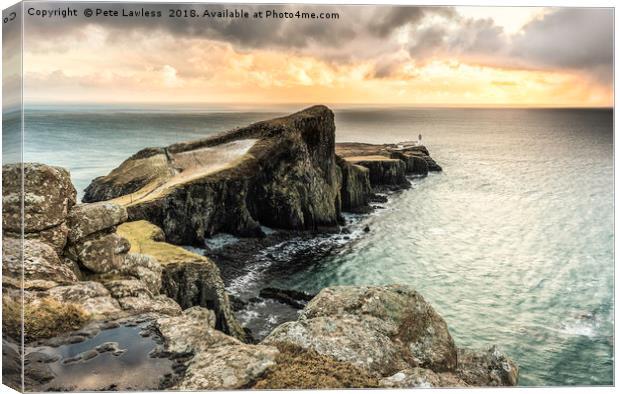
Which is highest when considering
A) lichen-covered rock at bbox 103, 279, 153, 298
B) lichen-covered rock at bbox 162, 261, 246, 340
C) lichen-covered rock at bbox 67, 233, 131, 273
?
lichen-covered rock at bbox 67, 233, 131, 273

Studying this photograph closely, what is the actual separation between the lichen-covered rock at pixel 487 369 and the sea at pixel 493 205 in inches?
90.2

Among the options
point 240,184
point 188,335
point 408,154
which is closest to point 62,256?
point 188,335

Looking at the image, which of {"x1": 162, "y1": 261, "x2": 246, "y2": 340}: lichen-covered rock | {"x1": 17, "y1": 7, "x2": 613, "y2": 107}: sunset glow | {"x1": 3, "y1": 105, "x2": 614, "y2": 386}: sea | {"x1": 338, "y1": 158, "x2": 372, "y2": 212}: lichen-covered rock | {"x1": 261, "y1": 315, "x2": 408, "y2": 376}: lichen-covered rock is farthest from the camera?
{"x1": 338, "y1": 158, "x2": 372, "y2": 212}: lichen-covered rock

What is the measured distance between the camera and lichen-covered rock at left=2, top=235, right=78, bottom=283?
12.6 meters

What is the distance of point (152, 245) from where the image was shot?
866 inches

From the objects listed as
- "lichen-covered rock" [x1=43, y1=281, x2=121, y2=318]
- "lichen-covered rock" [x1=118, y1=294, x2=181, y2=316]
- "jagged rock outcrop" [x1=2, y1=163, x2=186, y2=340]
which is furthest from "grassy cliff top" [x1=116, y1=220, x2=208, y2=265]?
"lichen-covered rock" [x1=43, y1=281, x2=121, y2=318]

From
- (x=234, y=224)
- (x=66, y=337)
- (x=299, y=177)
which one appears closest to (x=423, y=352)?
(x=66, y=337)

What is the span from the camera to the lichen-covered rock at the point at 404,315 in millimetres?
12812

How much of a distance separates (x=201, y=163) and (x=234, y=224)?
15.3 ft

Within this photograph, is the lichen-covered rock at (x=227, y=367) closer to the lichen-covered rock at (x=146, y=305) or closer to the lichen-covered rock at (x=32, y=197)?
the lichen-covered rock at (x=146, y=305)

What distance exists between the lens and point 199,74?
18250 mm

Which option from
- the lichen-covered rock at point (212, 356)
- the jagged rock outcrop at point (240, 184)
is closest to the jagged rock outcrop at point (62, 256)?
the lichen-covered rock at point (212, 356)

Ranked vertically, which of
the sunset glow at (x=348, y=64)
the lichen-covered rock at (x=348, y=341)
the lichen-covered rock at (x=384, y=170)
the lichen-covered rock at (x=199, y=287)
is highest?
the sunset glow at (x=348, y=64)

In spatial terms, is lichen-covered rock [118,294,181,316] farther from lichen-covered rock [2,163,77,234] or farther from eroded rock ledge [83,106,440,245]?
eroded rock ledge [83,106,440,245]
